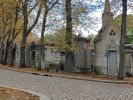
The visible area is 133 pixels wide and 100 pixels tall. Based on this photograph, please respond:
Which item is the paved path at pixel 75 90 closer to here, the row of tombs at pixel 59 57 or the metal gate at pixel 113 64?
the metal gate at pixel 113 64

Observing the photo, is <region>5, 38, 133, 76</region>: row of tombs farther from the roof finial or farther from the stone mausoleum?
the roof finial

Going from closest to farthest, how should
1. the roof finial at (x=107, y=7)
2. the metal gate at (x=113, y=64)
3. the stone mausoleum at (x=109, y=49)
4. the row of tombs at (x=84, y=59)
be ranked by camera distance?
1. the roof finial at (x=107, y=7)
2. the metal gate at (x=113, y=64)
3. the stone mausoleum at (x=109, y=49)
4. the row of tombs at (x=84, y=59)

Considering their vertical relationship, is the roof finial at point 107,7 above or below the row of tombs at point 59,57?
above

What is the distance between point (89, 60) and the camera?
153 ft

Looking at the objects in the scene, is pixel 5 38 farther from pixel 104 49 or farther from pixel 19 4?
pixel 104 49

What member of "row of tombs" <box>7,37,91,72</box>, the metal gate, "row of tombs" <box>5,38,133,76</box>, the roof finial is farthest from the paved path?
"row of tombs" <box>7,37,91,72</box>

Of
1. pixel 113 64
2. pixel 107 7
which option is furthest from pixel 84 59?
pixel 107 7

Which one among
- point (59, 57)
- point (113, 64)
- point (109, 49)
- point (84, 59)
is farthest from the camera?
point (59, 57)

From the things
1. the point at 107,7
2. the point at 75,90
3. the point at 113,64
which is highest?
the point at 107,7

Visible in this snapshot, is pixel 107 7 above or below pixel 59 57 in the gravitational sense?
above

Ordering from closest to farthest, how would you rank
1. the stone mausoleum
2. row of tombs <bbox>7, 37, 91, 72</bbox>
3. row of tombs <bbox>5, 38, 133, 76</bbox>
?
the stone mausoleum → row of tombs <bbox>5, 38, 133, 76</bbox> → row of tombs <bbox>7, 37, 91, 72</bbox>

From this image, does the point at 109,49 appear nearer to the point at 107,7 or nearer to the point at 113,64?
the point at 113,64

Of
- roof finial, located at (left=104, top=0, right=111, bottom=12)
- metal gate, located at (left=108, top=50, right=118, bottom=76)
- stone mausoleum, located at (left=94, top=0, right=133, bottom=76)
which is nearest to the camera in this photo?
roof finial, located at (left=104, top=0, right=111, bottom=12)

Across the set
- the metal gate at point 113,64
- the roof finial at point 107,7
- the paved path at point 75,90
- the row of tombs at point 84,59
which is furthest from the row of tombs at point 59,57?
the paved path at point 75,90
